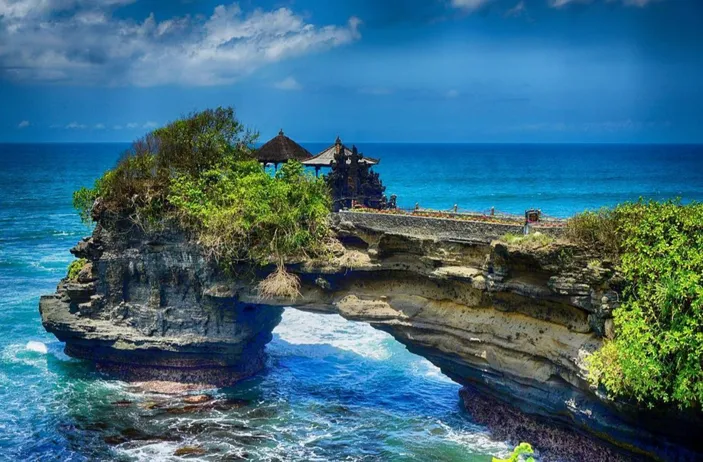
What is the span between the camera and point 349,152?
3158 centimetres

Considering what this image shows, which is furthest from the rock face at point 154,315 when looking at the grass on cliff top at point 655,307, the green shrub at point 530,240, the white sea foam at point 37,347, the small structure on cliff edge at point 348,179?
the grass on cliff top at point 655,307

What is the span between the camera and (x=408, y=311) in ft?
85.3

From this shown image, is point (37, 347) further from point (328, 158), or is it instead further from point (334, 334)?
point (328, 158)

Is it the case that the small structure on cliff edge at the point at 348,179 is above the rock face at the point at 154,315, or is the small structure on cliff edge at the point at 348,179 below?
above

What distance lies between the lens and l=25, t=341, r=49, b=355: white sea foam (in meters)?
33.4

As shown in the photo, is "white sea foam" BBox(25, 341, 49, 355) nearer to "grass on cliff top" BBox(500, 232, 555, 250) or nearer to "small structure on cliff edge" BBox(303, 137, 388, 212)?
"small structure on cliff edge" BBox(303, 137, 388, 212)

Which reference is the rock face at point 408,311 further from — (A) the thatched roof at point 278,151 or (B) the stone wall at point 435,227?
(A) the thatched roof at point 278,151

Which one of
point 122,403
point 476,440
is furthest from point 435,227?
point 122,403

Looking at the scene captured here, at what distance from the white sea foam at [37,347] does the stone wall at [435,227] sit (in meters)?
15.7

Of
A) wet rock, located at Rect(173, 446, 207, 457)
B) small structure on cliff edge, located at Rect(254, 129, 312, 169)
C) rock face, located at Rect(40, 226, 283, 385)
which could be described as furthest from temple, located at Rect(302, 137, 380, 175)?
wet rock, located at Rect(173, 446, 207, 457)

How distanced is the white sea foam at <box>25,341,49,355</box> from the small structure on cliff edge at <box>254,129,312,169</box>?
517 inches

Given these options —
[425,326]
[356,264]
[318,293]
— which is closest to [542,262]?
[425,326]

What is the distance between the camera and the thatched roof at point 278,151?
103 feet

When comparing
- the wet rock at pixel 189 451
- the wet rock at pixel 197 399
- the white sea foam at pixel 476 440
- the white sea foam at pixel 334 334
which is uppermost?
the white sea foam at pixel 334 334
